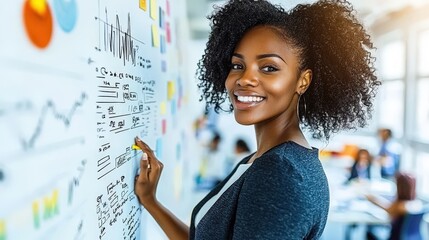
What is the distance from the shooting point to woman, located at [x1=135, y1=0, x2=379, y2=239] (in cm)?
79

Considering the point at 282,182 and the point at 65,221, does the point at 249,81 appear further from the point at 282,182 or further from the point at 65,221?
the point at 65,221

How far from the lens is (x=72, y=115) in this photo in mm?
645

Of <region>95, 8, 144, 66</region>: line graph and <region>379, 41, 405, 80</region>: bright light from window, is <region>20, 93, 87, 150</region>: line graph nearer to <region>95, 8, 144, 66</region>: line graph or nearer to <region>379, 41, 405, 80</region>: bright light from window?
<region>95, 8, 144, 66</region>: line graph

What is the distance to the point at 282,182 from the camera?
780 millimetres

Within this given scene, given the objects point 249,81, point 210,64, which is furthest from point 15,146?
point 210,64

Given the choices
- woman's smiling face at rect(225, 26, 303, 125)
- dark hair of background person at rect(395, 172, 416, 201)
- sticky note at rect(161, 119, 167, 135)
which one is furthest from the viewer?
dark hair of background person at rect(395, 172, 416, 201)

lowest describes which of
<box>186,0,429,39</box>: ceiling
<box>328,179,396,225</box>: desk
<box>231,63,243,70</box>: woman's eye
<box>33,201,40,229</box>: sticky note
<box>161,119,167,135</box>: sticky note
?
<box>328,179,396,225</box>: desk

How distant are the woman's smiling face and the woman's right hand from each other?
12.2 inches

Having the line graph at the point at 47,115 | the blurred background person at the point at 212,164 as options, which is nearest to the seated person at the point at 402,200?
the blurred background person at the point at 212,164

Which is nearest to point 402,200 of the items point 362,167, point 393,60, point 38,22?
point 362,167

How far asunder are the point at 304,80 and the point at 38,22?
64 centimetres

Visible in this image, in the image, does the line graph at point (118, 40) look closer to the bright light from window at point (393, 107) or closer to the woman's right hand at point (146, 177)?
the woman's right hand at point (146, 177)

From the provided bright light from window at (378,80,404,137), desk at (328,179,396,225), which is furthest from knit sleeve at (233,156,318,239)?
bright light from window at (378,80,404,137)

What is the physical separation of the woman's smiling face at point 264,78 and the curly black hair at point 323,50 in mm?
29
